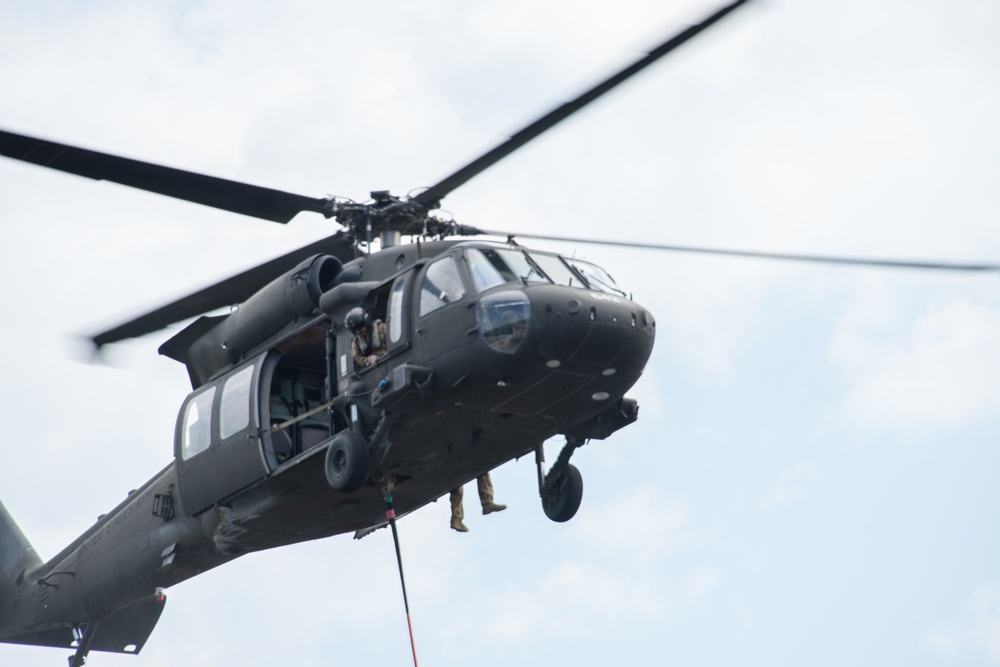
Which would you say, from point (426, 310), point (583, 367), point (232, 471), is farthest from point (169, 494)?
point (583, 367)

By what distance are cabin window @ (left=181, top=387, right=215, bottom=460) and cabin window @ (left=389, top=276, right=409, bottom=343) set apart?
305 centimetres

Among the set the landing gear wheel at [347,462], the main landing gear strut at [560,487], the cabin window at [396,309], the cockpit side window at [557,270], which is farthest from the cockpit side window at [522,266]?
the main landing gear strut at [560,487]

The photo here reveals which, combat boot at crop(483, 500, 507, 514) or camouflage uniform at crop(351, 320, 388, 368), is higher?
camouflage uniform at crop(351, 320, 388, 368)

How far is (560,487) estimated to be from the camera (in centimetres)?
1653

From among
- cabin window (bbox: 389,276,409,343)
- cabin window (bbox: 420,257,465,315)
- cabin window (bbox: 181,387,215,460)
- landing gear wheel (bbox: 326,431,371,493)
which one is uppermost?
cabin window (bbox: 420,257,465,315)

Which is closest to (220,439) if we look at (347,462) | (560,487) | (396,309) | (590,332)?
(347,462)

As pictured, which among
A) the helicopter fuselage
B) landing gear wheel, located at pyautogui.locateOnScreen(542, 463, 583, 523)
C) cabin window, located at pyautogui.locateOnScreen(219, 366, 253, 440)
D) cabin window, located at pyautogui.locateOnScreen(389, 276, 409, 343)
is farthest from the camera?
landing gear wheel, located at pyautogui.locateOnScreen(542, 463, 583, 523)

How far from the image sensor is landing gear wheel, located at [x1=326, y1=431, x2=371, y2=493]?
48.2ft

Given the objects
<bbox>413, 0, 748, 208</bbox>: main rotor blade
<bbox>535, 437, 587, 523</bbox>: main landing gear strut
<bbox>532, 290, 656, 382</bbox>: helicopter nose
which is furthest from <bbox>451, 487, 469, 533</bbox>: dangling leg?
<bbox>413, 0, 748, 208</bbox>: main rotor blade

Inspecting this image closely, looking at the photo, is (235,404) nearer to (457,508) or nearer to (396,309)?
(396,309)

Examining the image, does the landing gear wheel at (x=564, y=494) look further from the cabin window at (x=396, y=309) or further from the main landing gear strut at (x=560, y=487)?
the cabin window at (x=396, y=309)

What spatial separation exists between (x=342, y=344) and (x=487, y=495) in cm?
245

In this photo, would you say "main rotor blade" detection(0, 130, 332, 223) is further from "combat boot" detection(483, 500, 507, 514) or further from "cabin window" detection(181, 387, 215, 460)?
"combat boot" detection(483, 500, 507, 514)

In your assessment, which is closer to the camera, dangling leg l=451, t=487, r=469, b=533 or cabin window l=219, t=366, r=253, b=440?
cabin window l=219, t=366, r=253, b=440
